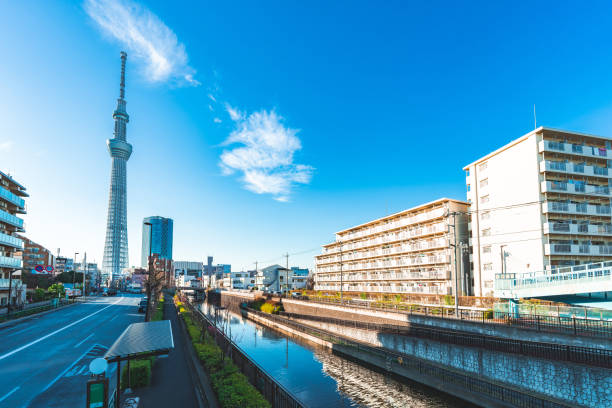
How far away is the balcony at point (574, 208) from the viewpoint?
33.9 metres

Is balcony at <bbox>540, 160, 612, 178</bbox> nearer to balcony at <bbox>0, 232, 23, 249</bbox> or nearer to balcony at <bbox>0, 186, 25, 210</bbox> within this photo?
balcony at <bbox>0, 232, 23, 249</bbox>

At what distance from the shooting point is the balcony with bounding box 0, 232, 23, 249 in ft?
151

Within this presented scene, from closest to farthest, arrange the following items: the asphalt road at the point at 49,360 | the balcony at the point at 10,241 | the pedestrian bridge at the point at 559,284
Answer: the asphalt road at the point at 49,360, the pedestrian bridge at the point at 559,284, the balcony at the point at 10,241

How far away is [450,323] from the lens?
24547 mm

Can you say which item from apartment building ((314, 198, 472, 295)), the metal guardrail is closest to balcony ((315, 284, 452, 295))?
apartment building ((314, 198, 472, 295))

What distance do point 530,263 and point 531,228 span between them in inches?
144

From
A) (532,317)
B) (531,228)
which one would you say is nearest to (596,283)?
(532,317)

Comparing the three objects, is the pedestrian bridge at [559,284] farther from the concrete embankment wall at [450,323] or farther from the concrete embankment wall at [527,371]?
the concrete embankment wall at [527,371]

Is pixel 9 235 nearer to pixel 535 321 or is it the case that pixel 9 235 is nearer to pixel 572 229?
pixel 535 321

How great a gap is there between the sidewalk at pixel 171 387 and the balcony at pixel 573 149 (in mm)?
39182

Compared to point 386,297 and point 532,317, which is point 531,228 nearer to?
point 532,317

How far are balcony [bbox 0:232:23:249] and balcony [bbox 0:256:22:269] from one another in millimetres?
2020

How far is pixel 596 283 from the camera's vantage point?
746 inches

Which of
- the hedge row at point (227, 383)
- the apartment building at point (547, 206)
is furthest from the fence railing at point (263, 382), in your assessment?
the apartment building at point (547, 206)
